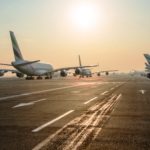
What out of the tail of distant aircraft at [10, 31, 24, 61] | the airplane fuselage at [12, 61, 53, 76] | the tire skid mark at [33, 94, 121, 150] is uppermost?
the tail of distant aircraft at [10, 31, 24, 61]

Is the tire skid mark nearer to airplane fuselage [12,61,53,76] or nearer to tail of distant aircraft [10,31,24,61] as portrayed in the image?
airplane fuselage [12,61,53,76]

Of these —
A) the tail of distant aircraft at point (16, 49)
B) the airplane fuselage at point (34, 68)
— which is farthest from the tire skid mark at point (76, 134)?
the tail of distant aircraft at point (16, 49)

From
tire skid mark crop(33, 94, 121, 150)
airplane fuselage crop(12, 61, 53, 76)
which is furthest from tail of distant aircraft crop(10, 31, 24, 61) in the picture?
tire skid mark crop(33, 94, 121, 150)

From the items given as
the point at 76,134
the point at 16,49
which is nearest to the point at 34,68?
the point at 16,49

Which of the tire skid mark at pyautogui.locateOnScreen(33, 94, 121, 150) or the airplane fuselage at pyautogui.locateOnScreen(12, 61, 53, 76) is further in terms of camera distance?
the airplane fuselage at pyautogui.locateOnScreen(12, 61, 53, 76)

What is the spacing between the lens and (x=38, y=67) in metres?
93.5

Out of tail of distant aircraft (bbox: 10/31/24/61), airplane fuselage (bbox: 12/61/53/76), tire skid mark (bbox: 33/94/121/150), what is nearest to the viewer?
tire skid mark (bbox: 33/94/121/150)

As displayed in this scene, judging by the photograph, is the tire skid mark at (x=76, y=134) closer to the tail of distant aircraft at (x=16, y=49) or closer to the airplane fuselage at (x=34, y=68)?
the airplane fuselage at (x=34, y=68)

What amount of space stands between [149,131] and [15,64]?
74.0m

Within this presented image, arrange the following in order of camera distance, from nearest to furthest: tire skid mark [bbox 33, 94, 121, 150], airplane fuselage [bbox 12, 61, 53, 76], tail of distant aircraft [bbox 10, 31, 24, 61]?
tire skid mark [bbox 33, 94, 121, 150] < airplane fuselage [bbox 12, 61, 53, 76] < tail of distant aircraft [bbox 10, 31, 24, 61]

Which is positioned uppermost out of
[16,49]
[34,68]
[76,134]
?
[16,49]

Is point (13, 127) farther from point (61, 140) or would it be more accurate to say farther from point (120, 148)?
point (120, 148)

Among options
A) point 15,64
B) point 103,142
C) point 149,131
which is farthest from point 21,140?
point 15,64

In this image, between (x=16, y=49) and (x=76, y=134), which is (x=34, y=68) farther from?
(x=76, y=134)
